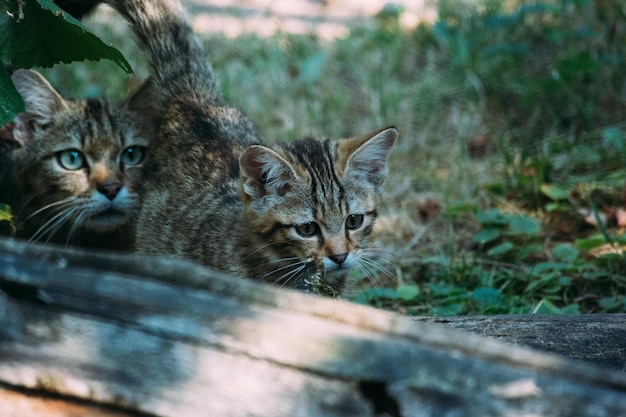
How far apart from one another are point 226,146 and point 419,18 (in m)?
3.99

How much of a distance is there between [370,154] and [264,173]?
55 cm

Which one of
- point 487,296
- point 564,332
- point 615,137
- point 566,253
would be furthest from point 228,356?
point 615,137

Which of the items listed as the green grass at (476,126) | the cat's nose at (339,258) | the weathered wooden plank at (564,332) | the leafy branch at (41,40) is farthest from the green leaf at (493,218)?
the leafy branch at (41,40)

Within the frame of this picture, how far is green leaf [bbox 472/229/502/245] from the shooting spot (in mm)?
4707

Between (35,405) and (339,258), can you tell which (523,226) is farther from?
(35,405)

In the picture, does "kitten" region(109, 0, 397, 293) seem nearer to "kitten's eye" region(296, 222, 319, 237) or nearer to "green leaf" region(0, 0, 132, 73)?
"kitten's eye" region(296, 222, 319, 237)

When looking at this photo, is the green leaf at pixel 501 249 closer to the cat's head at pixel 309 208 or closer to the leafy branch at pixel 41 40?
the cat's head at pixel 309 208

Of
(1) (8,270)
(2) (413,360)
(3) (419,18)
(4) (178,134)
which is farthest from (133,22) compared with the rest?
(3) (419,18)

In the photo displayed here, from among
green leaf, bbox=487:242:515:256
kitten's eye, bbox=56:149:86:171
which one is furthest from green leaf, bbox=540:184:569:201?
kitten's eye, bbox=56:149:86:171

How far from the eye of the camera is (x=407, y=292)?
4.14 m

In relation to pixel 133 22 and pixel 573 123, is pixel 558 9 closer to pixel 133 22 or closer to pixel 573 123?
pixel 573 123

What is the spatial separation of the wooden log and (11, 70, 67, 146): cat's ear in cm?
232

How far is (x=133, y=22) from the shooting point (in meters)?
4.58

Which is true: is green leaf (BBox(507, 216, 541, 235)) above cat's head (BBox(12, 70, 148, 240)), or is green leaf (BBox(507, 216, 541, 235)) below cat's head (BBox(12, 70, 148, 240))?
below
